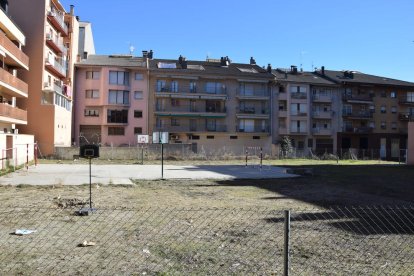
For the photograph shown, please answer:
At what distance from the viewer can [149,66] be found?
6581cm

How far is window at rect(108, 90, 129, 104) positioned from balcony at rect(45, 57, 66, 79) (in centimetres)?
866

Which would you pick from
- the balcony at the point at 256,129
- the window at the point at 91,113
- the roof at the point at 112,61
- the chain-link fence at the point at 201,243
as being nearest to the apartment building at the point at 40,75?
the roof at the point at 112,61

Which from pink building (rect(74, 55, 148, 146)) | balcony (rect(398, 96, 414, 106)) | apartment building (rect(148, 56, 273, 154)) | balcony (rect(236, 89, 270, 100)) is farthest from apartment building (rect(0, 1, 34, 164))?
balcony (rect(398, 96, 414, 106))

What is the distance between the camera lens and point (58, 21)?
50344 mm

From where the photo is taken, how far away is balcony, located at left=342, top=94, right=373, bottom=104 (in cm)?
7269

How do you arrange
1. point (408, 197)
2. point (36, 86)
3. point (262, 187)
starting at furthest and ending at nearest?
point (36, 86)
point (262, 187)
point (408, 197)

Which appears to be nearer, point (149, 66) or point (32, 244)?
point (32, 244)

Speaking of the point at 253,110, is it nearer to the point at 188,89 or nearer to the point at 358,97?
the point at 188,89

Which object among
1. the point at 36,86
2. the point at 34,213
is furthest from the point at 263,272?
the point at 36,86

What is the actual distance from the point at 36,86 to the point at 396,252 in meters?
44.9

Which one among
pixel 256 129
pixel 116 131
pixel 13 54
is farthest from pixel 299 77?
pixel 13 54

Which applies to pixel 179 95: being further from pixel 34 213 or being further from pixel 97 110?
pixel 34 213

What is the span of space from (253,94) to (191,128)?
36.4 ft

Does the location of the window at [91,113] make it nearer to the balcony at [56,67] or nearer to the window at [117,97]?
the window at [117,97]
